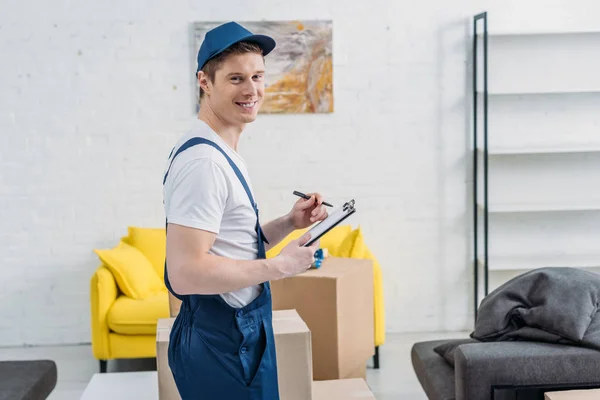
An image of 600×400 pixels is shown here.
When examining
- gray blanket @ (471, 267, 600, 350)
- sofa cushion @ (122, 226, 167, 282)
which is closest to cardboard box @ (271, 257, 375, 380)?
gray blanket @ (471, 267, 600, 350)

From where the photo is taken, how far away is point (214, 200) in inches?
71.5

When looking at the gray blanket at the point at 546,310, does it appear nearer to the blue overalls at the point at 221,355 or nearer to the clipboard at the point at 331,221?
the clipboard at the point at 331,221

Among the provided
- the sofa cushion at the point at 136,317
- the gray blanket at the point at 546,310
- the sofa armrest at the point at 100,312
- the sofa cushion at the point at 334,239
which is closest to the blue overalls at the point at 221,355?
the gray blanket at the point at 546,310

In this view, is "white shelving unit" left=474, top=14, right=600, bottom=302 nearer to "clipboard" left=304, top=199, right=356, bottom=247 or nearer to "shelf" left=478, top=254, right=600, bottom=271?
"shelf" left=478, top=254, right=600, bottom=271

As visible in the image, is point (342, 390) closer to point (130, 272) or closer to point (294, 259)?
point (294, 259)

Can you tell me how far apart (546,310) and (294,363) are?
855 millimetres

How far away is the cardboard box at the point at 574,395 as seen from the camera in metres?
2.67

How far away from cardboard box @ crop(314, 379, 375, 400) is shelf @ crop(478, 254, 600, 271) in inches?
81.3

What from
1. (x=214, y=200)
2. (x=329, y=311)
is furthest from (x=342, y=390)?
(x=214, y=200)

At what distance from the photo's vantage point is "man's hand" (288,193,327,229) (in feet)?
7.27

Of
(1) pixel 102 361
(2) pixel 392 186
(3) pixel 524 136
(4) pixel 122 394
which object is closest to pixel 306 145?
(2) pixel 392 186

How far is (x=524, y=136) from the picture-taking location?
216 inches

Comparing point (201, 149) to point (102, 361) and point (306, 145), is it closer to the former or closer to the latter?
point (102, 361)

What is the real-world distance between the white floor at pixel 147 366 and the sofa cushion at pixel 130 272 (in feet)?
1.51
